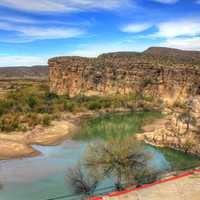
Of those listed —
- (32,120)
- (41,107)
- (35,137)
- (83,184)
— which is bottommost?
Answer: (35,137)

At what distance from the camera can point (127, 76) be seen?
217ft

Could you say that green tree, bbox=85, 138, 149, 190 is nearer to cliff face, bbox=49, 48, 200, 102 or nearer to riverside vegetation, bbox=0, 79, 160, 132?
riverside vegetation, bbox=0, 79, 160, 132

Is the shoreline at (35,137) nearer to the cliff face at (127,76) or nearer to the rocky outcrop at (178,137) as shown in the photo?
the rocky outcrop at (178,137)

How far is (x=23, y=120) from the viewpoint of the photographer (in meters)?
40.6

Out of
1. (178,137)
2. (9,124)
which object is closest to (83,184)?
(178,137)

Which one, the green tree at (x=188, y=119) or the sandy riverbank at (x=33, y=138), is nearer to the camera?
the sandy riverbank at (x=33, y=138)

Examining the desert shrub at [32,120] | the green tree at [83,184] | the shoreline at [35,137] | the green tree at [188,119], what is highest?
the green tree at [188,119]

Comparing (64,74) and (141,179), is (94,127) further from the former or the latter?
(64,74)

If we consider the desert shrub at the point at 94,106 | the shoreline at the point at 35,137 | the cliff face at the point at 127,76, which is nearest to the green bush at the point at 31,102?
the shoreline at the point at 35,137

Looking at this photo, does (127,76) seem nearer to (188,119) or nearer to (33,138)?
(188,119)

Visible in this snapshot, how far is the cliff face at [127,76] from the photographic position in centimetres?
5616

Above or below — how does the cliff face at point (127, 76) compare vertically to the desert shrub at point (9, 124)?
above

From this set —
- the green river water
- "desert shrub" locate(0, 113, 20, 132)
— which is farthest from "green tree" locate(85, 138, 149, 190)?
"desert shrub" locate(0, 113, 20, 132)

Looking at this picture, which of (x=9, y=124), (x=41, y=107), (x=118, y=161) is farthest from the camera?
(x=41, y=107)
